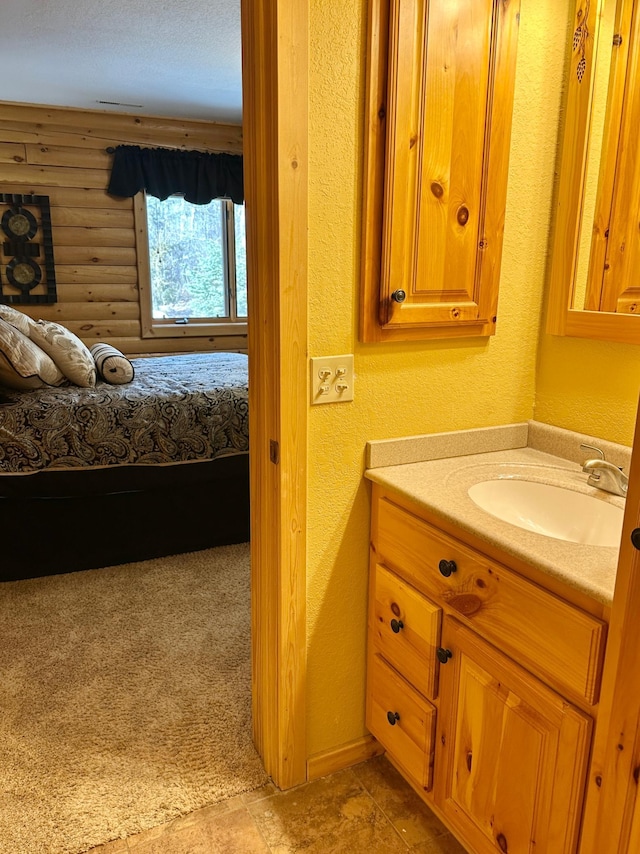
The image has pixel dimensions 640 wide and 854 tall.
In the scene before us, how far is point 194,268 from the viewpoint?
5.39m

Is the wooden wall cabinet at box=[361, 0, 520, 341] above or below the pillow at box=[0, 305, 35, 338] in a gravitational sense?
above

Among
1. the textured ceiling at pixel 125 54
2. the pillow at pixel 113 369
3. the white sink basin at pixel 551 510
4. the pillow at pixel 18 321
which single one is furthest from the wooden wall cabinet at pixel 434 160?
the pillow at pixel 18 321

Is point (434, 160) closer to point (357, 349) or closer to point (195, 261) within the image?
point (357, 349)

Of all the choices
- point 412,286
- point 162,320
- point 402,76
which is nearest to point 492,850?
point 412,286

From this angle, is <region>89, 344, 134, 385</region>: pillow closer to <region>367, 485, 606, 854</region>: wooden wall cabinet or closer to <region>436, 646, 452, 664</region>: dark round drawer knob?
<region>367, 485, 606, 854</region>: wooden wall cabinet

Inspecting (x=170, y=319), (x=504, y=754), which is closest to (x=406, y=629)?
(x=504, y=754)

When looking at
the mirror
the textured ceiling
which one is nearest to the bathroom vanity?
the mirror

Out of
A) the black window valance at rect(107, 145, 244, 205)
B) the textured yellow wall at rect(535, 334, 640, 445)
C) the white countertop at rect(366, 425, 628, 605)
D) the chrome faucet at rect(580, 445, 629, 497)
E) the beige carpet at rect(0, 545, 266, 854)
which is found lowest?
the beige carpet at rect(0, 545, 266, 854)

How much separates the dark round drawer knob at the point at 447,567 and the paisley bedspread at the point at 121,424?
1816mm

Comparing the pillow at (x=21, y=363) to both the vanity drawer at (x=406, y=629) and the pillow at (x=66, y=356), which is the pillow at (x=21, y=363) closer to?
the pillow at (x=66, y=356)

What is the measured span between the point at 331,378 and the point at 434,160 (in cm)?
57

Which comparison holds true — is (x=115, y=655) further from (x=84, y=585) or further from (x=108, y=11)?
(x=108, y=11)

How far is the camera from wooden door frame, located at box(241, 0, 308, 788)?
4.37 ft

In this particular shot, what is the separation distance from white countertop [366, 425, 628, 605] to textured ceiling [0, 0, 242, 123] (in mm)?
2573
